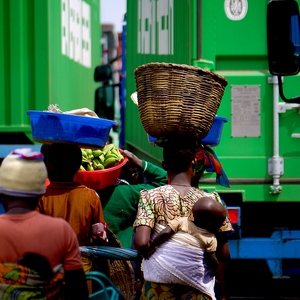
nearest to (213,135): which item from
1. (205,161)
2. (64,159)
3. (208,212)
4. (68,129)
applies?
(205,161)

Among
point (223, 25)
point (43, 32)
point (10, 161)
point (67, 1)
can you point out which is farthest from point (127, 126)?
point (10, 161)

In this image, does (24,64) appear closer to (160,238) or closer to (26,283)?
(160,238)

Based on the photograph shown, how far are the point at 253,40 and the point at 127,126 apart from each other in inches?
126

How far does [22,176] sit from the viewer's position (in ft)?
10.5

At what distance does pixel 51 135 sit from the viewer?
4.48 meters

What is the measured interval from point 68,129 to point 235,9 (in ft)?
7.30

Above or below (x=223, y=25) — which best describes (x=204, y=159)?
below

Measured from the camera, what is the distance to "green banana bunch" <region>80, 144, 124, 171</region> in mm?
A: 5094

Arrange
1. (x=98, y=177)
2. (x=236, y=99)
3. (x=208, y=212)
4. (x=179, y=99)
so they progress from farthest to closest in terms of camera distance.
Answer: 1. (x=236, y=99)
2. (x=98, y=177)
3. (x=179, y=99)
4. (x=208, y=212)

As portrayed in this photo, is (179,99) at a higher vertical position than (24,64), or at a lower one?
lower

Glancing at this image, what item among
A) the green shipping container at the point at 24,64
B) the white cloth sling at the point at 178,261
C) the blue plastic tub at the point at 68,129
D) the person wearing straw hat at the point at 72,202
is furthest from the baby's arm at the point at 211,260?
the green shipping container at the point at 24,64

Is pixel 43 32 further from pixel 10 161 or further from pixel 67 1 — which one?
pixel 10 161

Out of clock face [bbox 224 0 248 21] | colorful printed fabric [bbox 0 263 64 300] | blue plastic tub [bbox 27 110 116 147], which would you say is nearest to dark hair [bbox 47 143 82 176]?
blue plastic tub [bbox 27 110 116 147]

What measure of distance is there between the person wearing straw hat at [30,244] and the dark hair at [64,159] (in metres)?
0.99
